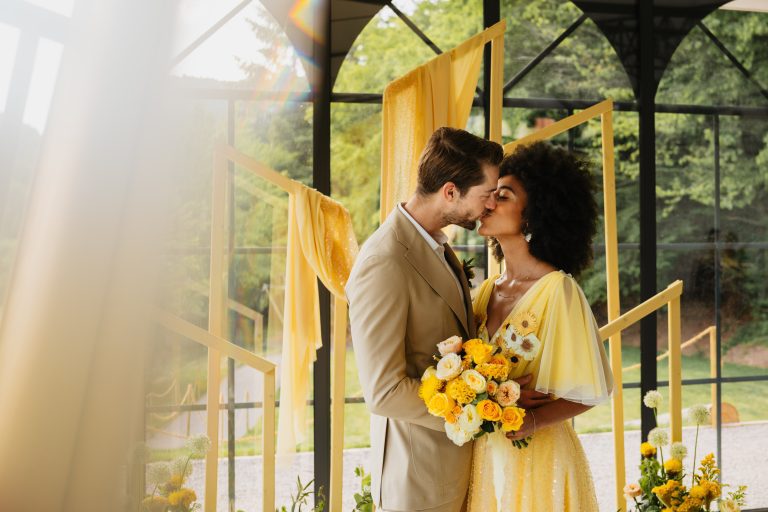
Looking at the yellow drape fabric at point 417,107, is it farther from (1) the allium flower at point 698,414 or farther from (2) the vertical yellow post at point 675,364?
(1) the allium flower at point 698,414

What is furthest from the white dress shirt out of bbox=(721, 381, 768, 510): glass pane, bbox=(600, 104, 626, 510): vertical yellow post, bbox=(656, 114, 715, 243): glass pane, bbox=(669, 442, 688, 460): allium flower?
bbox=(656, 114, 715, 243): glass pane

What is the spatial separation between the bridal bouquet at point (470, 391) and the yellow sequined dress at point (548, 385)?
0.20m

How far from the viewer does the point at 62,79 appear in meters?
0.84

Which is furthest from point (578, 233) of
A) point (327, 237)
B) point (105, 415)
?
point (105, 415)

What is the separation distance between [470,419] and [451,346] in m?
0.17

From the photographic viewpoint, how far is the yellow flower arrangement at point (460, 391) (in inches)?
58.1

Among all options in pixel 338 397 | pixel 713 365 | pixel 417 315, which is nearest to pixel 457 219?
pixel 417 315

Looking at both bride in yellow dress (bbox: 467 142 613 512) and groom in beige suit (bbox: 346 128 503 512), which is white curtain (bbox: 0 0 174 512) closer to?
groom in beige suit (bbox: 346 128 503 512)

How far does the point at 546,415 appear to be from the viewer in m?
1.72

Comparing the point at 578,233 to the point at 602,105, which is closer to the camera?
the point at 578,233

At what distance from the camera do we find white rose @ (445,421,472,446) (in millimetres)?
1499

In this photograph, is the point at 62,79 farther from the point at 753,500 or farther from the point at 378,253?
the point at 753,500

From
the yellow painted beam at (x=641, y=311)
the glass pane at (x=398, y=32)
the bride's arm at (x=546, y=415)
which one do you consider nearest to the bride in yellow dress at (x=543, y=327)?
the bride's arm at (x=546, y=415)

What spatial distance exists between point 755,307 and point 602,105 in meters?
2.10
